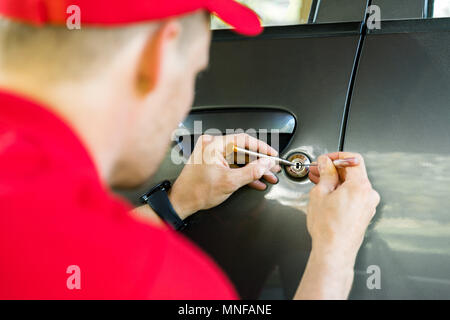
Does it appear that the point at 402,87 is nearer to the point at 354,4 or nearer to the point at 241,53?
the point at 354,4

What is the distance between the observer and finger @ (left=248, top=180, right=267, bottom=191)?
48.3 inches

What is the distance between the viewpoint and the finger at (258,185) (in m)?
1.23

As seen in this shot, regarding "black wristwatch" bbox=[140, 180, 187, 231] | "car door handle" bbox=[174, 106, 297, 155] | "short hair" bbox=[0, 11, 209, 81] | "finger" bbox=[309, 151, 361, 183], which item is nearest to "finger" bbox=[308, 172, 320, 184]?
"finger" bbox=[309, 151, 361, 183]

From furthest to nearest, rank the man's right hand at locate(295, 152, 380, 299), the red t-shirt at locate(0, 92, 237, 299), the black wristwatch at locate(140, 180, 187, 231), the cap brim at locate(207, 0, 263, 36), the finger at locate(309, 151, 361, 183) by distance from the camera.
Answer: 1. the black wristwatch at locate(140, 180, 187, 231)
2. the finger at locate(309, 151, 361, 183)
3. the man's right hand at locate(295, 152, 380, 299)
4. the cap brim at locate(207, 0, 263, 36)
5. the red t-shirt at locate(0, 92, 237, 299)

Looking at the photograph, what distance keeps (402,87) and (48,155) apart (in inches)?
34.4

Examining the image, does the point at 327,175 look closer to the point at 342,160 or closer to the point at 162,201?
the point at 342,160

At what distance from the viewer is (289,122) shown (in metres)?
1.23

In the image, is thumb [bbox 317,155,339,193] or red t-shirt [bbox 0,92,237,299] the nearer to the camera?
red t-shirt [bbox 0,92,237,299]

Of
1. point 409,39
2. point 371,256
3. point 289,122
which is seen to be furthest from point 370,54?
point 371,256

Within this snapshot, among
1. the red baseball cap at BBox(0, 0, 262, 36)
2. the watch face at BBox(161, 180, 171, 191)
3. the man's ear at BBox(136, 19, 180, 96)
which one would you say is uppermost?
the red baseball cap at BBox(0, 0, 262, 36)

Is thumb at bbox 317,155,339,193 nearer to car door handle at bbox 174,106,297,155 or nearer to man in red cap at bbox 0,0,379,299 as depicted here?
car door handle at bbox 174,106,297,155

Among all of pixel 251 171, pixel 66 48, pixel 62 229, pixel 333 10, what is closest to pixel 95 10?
pixel 66 48

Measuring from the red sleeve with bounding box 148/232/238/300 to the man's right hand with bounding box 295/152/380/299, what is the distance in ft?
1.07

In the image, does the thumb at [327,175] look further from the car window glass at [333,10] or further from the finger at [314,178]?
the car window glass at [333,10]
